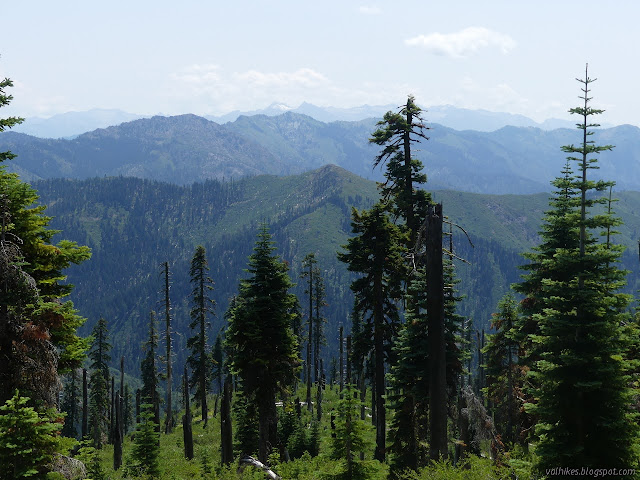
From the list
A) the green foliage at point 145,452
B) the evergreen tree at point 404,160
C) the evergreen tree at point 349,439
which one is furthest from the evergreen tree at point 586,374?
the green foliage at point 145,452

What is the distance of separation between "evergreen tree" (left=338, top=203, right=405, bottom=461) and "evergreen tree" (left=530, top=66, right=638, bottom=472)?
1414cm

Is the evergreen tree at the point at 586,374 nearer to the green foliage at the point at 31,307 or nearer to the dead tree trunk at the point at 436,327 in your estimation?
the dead tree trunk at the point at 436,327

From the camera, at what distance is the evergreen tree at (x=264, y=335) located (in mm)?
27844

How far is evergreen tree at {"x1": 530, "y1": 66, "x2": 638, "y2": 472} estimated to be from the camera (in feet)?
47.0

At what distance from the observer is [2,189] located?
1536cm

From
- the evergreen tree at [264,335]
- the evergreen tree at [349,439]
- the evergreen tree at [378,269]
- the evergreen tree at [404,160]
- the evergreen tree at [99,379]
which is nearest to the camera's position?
the evergreen tree at [349,439]

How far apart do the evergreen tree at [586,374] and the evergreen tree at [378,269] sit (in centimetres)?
1414

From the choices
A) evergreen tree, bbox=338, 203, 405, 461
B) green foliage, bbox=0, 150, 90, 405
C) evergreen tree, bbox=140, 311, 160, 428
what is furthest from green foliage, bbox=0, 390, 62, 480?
evergreen tree, bbox=140, 311, 160, 428

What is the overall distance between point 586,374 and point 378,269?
1594cm

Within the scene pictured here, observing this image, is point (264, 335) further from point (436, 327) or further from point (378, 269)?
point (436, 327)

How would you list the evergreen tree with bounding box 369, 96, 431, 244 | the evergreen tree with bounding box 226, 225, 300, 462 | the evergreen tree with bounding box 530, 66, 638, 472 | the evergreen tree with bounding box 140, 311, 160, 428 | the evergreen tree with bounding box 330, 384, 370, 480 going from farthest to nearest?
the evergreen tree with bounding box 140, 311, 160, 428, the evergreen tree with bounding box 226, 225, 300, 462, the evergreen tree with bounding box 369, 96, 431, 244, the evergreen tree with bounding box 330, 384, 370, 480, the evergreen tree with bounding box 530, 66, 638, 472

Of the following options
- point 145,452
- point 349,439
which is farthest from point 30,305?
point 145,452

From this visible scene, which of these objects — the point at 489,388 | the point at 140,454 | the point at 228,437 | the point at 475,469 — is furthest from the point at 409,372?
the point at 140,454

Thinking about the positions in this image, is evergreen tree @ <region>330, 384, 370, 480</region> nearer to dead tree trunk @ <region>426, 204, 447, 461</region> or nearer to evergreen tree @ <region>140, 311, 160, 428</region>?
dead tree trunk @ <region>426, 204, 447, 461</region>
